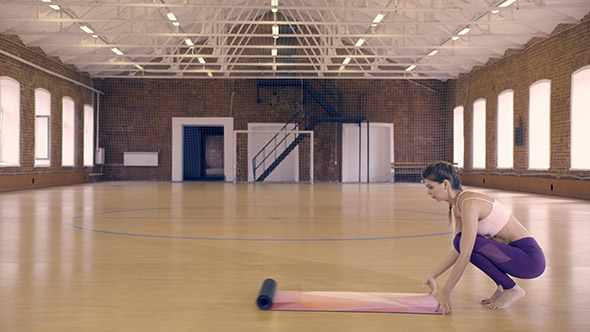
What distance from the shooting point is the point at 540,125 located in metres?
15.8

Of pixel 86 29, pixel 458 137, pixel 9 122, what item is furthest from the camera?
pixel 458 137

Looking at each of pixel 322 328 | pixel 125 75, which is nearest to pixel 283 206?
pixel 322 328

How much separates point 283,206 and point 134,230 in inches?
172

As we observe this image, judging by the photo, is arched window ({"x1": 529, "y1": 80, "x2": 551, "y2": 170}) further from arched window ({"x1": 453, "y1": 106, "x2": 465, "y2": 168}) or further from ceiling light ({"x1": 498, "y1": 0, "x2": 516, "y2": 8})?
arched window ({"x1": 453, "y1": 106, "x2": 465, "y2": 168})

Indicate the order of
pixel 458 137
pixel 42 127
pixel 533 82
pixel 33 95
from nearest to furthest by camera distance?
pixel 533 82, pixel 33 95, pixel 42 127, pixel 458 137

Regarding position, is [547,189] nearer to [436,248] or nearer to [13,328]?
[436,248]

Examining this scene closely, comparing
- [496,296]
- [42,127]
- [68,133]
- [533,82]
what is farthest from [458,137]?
[496,296]

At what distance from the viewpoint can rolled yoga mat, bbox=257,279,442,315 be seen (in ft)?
10.6

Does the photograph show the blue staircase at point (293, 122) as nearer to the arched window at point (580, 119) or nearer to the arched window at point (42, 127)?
the arched window at point (42, 127)

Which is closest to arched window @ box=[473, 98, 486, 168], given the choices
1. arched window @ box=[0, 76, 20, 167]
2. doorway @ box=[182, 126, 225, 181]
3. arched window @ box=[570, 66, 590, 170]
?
arched window @ box=[570, 66, 590, 170]

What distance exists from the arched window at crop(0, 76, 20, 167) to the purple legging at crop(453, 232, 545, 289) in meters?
15.4

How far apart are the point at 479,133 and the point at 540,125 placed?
522 cm

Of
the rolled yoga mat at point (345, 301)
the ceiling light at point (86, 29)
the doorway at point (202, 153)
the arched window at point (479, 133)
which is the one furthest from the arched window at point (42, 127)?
the rolled yoga mat at point (345, 301)

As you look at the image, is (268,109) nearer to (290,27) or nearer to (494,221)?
(290,27)
